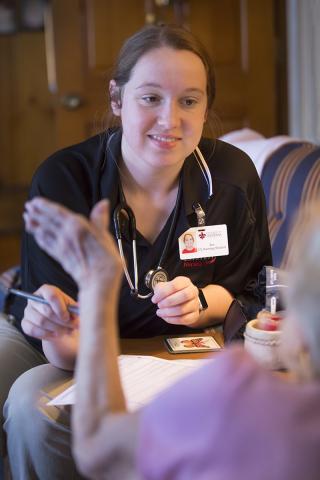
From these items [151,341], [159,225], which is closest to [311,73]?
[159,225]

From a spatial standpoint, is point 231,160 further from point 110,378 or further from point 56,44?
point 56,44

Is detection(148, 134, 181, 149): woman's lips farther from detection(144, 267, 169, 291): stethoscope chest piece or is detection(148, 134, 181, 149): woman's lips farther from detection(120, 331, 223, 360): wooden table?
detection(120, 331, 223, 360): wooden table

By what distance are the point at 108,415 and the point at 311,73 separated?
287 cm

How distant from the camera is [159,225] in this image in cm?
172

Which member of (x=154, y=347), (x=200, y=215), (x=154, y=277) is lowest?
(x=154, y=347)

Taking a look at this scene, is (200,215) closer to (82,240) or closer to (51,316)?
(51,316)

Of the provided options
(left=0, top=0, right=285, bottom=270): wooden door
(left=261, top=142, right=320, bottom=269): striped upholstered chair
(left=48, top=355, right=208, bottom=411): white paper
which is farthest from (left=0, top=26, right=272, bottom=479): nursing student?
(left=0, top=0, right=285, bottom=270): wooden door

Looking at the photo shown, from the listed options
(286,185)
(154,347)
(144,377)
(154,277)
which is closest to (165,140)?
(154,277)

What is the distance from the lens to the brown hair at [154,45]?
65.1 inches

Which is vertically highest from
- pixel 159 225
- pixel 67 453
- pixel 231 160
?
pixel 231 160

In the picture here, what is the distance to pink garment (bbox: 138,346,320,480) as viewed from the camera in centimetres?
75

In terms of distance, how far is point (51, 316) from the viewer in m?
1.37

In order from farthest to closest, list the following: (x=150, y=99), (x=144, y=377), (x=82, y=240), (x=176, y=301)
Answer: (x=150, y=99), (x=176, y=301), (x=144, y=377), (x=82, y=240)

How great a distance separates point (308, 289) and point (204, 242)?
934mm
